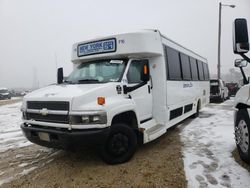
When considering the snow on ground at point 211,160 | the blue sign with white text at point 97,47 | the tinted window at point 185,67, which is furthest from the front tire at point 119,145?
the tinted window at point 185,67

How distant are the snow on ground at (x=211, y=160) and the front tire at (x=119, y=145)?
1201 millimetres

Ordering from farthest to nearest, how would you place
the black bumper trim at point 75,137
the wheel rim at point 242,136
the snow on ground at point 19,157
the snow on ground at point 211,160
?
the snow on ground at point 19,157, the wheel rim at point 242,136, the black bumper trim at point 75,137, the snow on ground at point 211,160

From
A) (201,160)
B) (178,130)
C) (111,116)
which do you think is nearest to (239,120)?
(201,160)

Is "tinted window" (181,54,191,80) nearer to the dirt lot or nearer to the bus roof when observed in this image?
the bus roof

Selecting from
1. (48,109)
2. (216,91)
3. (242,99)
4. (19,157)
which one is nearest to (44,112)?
(48,109)

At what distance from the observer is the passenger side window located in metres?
4.78

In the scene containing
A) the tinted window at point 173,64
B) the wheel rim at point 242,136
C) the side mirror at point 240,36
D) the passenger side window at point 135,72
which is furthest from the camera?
the tinted window at point 173,64

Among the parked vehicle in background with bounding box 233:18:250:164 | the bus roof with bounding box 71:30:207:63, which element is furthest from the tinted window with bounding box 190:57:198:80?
the parked vehicle in background with bounding box 233:18:250:164

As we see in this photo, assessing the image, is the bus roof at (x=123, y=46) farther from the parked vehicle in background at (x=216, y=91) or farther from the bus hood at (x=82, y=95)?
the parked vehicle in background at (x=216, y=91)

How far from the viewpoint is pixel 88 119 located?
370 centimetres

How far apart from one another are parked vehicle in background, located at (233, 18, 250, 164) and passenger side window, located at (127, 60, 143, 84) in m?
2.01

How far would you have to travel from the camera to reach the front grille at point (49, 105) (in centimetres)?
375

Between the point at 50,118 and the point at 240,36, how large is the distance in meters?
3.62

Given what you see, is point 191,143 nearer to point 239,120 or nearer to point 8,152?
point 239,120
